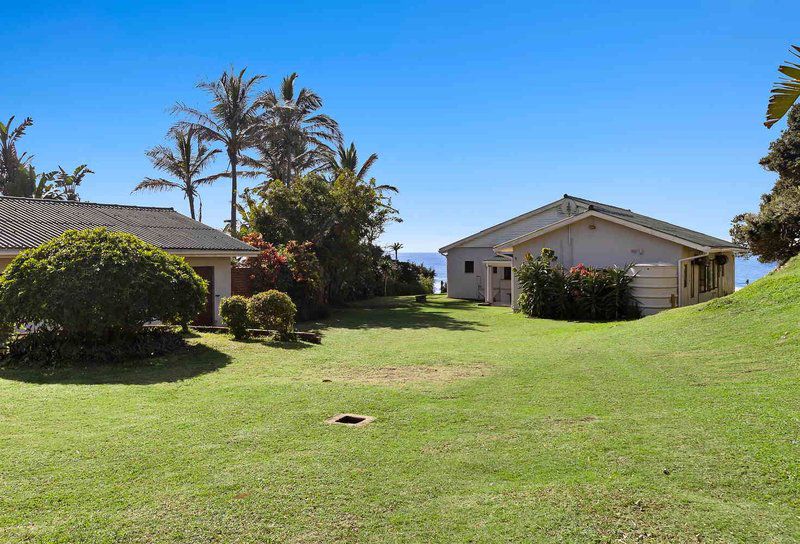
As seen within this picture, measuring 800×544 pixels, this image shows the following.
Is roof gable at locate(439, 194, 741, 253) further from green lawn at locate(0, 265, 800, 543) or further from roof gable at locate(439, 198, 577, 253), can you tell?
green lawn at locate(0, 265, 800, 543)

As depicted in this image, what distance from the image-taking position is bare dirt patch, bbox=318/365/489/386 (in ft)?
34.1

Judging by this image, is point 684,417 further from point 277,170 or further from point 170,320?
point 277,170

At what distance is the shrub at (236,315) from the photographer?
16.0 m

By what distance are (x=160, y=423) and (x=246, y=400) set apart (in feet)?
4.85

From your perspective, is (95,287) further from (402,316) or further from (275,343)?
(402,316)

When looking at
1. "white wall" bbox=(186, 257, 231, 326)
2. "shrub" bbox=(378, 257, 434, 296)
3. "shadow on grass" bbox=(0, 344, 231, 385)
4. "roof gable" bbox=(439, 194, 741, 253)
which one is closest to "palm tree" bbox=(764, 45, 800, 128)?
"shadow on grass" bbox=(0, 344, 231, 385)

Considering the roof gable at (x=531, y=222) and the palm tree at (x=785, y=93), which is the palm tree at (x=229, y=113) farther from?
the palm tree at (x=785, y=93)

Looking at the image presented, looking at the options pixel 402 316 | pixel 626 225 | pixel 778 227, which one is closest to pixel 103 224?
pixel 402 316

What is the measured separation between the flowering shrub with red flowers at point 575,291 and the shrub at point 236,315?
1223cm

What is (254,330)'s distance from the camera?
55.4 ft

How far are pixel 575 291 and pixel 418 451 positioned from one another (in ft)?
59.7

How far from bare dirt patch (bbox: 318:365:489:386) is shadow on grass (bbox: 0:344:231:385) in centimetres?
272

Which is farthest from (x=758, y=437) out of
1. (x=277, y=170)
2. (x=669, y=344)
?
(x=277, y=170)

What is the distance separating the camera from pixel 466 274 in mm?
36875
